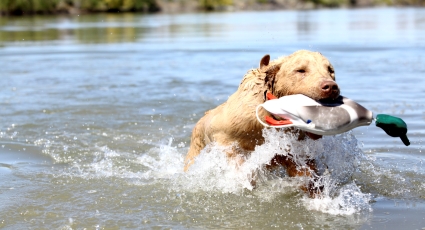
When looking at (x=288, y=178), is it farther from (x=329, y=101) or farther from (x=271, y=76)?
(x=329, y=101)

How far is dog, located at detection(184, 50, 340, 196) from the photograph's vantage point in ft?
17.6

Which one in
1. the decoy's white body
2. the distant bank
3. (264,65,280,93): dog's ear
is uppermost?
(264,65,280,93): dog's ear

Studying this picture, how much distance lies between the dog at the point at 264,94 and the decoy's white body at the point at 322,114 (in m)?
0.09

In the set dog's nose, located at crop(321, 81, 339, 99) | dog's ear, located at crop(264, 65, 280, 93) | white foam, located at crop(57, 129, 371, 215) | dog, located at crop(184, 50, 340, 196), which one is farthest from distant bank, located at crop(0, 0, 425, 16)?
dog's nose, located at crop(321, 81, 339, 99)

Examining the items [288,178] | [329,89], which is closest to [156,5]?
[288,178]

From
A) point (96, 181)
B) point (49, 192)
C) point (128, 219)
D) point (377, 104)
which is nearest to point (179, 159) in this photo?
point (96, 181)

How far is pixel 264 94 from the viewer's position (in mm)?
5945

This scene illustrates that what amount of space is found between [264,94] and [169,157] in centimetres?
296

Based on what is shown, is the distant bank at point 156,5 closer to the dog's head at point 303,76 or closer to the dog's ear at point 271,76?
the dog's ear at point 271,76

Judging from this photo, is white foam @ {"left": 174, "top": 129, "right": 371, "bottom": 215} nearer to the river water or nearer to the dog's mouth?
the river water

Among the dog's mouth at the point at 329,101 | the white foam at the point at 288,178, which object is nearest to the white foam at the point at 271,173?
the white foam at the point at 288,178

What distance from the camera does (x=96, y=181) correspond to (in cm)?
716

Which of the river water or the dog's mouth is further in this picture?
the river water

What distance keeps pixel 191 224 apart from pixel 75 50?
65.0 feet
